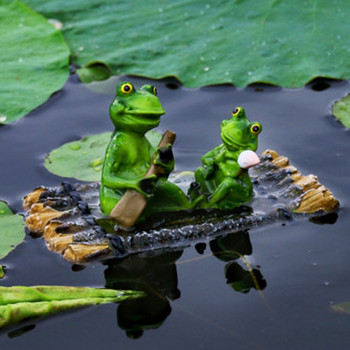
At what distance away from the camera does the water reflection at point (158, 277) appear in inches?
138

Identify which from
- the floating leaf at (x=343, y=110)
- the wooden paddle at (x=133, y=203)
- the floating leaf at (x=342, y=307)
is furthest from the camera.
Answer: the floating leaf at (x=343, y=110)

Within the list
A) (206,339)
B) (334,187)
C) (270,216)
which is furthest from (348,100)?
(206,339)

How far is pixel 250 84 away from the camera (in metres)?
5.71

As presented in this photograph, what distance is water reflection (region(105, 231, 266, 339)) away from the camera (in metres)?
3.50

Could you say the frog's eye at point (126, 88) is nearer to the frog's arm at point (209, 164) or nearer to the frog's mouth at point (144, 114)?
the frog's mouth at point (144, 114)

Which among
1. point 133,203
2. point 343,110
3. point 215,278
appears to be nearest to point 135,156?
point 133,203

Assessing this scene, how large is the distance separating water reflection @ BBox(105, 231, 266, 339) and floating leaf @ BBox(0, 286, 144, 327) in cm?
9

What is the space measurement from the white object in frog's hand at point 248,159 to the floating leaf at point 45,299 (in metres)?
0.86

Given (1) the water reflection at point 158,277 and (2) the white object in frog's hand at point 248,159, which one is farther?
(2) the white object in frog's hand at point 248,159

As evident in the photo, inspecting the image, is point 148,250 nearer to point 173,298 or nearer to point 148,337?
point 173,298

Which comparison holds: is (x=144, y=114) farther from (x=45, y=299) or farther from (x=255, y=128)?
(x=45, y=299)

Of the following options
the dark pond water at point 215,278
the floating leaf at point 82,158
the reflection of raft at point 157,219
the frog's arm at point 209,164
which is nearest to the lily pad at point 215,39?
the dark pond water at point 215,278

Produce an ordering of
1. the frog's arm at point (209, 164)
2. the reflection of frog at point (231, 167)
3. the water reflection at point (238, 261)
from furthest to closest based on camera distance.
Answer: the frog's arm at point (209, 164) → the reflection of frog at point (231, 167) → the water reflection at point (238, 261)

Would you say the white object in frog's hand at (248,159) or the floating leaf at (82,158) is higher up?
the white object in frog's hand at (248,159)
